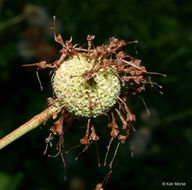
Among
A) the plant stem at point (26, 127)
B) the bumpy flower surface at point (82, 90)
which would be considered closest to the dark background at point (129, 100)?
the plant stem at point (26, 127)

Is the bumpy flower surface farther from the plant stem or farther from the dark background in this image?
the dark background

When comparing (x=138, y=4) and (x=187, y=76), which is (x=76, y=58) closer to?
(x=187, y=76)

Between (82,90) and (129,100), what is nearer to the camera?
(82,90)

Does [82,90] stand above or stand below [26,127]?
Result: above

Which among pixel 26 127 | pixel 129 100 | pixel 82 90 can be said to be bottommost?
pixel 129 100

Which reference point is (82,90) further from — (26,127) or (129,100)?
(129,100)

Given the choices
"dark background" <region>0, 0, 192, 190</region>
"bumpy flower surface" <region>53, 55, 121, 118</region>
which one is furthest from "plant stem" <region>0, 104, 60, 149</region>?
"dark background" <region>0, 0, 192, 190</region>

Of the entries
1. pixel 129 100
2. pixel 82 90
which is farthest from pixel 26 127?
pixel 129 100
